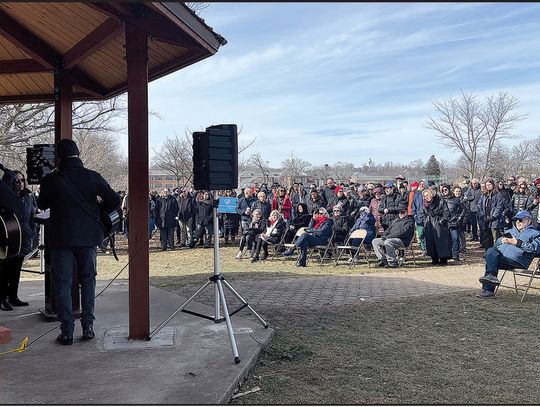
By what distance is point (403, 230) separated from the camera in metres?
11.9

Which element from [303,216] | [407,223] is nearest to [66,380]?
[407,223]

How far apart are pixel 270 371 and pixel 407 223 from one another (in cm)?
795

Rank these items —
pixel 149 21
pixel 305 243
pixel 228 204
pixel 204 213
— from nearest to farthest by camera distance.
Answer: pixel 149 21, pixel 305 243, pixel 204 213, pixel 228 204

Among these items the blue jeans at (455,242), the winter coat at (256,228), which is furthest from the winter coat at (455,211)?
the winter coat at (256,228)

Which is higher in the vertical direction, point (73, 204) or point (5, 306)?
point (73, 204)

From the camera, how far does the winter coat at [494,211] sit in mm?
13273

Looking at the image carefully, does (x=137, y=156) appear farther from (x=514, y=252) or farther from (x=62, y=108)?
(x=514, y=252)

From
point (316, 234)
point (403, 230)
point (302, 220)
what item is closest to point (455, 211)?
point (403, 230)

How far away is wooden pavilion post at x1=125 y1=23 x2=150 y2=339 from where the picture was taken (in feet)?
16.9

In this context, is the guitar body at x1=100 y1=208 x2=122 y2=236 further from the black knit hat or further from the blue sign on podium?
the blue sign on podium

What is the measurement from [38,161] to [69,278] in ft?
7.35

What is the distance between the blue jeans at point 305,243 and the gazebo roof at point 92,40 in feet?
19.6

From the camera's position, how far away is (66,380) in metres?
4.15

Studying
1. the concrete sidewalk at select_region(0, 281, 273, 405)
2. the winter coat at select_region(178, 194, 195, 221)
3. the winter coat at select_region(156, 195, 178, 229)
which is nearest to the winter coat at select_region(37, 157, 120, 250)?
the concrete sidewalk at select_region(0, 281, 273, 405)
